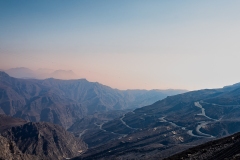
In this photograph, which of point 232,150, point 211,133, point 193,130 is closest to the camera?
point 232,150

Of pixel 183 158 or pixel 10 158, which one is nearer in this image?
pixel 183 158

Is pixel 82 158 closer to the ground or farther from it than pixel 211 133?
closer to the ground

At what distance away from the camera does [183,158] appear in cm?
4934

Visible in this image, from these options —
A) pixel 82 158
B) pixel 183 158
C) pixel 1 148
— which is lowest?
pixel 82 158

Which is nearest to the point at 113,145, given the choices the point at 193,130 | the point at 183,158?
the point at 193,130

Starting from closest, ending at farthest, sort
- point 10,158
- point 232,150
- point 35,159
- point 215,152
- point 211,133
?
point 232,150 < point 215,152 < point 10,158 < point 35,159 < point 211,133

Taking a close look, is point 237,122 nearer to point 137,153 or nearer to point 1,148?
point 137,153

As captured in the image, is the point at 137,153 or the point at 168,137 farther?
the point at 168,137

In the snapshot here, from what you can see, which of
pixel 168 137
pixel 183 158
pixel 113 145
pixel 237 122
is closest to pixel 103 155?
pixel 113 145

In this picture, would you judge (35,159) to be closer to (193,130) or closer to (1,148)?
(1,148)

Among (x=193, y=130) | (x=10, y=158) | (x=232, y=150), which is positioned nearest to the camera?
(x=232, y=150)

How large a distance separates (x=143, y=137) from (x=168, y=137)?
83.5 ft

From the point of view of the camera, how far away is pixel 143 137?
199m

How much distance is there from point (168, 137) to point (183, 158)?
133 meters
